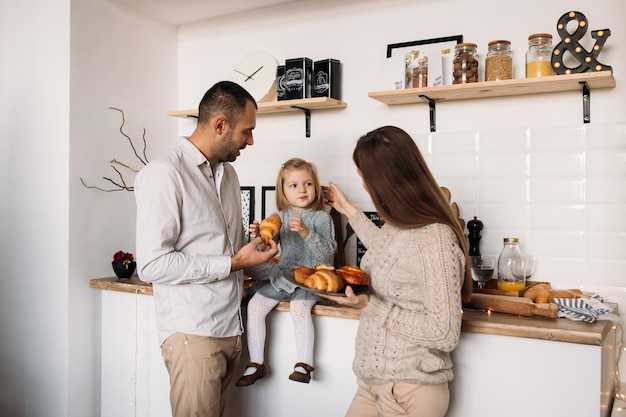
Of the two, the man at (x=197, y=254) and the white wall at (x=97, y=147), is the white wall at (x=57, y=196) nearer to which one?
the white wall at (x=97, y=147)

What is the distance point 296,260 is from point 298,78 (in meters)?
0.95

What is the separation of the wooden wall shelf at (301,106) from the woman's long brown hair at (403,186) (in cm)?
128

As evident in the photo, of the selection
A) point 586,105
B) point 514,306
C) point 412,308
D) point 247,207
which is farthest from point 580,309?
point 247,207

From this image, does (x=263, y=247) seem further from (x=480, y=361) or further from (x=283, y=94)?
(x=283, y=94)

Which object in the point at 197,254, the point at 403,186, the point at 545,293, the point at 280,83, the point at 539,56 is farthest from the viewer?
the point at 280,83

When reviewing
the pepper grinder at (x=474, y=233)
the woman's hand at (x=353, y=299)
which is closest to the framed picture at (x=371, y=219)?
the pepper grinder at (x=474, y=233)

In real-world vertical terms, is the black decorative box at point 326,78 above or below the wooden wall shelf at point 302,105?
above

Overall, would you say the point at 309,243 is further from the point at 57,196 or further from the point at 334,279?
the point at 57,196

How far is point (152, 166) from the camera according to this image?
1.93 m

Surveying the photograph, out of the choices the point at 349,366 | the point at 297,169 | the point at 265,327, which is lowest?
the point at 349,366

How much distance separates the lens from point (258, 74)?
3158mm

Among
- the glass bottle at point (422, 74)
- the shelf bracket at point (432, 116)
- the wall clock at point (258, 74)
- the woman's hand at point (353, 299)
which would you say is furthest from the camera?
the wall clock at point (258, 74)

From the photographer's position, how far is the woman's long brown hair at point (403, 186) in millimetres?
1583

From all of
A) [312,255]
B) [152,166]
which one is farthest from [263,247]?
[152,166]
